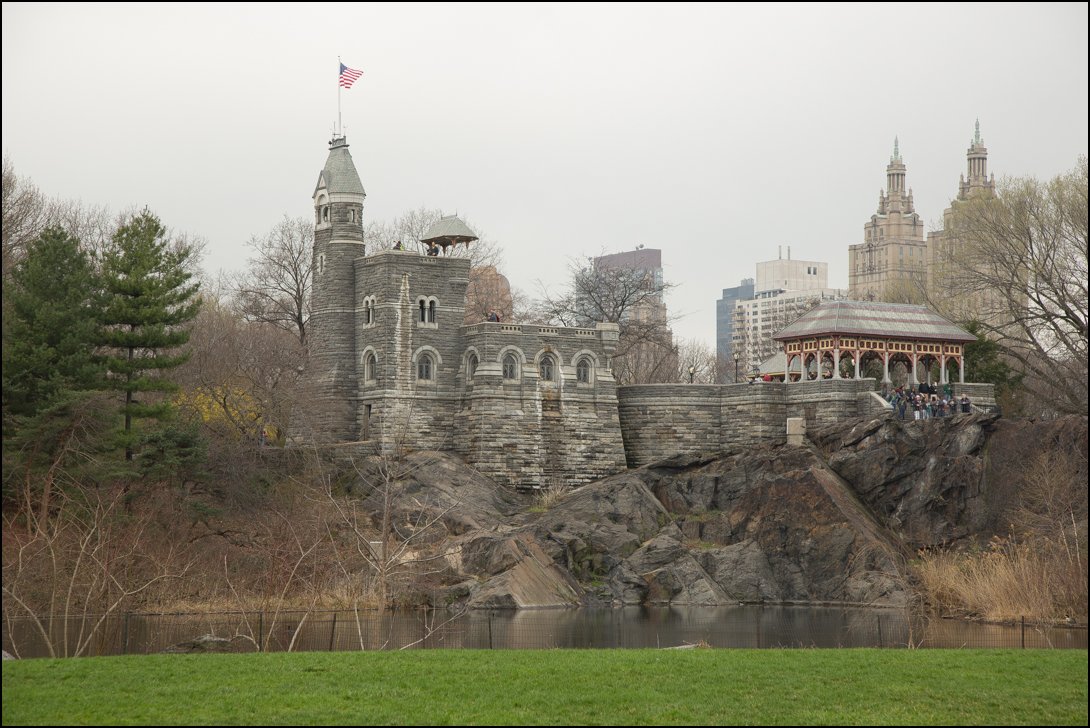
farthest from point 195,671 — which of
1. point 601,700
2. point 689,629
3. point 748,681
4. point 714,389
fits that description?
point 714,389

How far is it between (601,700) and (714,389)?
37.8 m

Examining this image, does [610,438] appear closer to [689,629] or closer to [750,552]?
[750,552]

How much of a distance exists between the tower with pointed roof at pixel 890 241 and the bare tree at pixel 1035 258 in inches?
4608

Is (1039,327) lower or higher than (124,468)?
higher

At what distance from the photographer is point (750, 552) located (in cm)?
5325

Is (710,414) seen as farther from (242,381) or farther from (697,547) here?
(242,381)

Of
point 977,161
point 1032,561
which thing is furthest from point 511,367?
point 977,161

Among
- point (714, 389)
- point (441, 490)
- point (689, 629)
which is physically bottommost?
point (689, 629)

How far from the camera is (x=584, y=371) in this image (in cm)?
6112

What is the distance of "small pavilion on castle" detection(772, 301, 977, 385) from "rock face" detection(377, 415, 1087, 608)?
414 cm

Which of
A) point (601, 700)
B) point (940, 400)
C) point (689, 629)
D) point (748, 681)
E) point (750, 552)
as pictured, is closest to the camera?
point (601, 700)

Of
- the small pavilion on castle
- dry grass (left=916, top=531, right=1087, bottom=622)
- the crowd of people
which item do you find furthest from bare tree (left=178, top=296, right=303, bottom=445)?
dry grass (left=916, top=531, right=1087, bottom=622)

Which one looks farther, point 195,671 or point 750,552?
point 750,552

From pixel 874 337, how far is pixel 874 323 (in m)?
0.63
